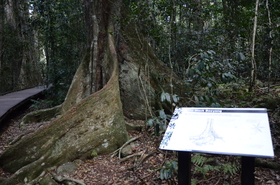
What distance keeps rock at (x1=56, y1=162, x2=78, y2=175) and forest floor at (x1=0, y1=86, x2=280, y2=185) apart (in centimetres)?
6

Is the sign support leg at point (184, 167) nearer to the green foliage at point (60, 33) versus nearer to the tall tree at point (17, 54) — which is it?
the green foliage at point (60, 33)

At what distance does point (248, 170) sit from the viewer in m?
1.95

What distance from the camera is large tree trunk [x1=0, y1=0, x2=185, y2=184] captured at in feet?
12.6

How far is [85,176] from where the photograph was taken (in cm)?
342

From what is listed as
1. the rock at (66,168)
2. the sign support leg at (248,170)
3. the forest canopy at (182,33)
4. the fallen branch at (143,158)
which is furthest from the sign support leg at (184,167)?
the rock at (66,168)

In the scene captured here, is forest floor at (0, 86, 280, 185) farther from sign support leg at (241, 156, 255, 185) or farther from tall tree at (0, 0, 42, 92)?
tall tree at (0, 0, 42, 92)

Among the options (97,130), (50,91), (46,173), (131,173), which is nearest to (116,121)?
(97,130)

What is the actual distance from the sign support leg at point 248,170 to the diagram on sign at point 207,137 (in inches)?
11.0

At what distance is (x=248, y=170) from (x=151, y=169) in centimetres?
138

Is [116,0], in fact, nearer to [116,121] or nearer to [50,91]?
[116,121]

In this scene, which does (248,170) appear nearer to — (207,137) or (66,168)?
(207,137)

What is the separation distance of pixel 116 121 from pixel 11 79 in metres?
13.9

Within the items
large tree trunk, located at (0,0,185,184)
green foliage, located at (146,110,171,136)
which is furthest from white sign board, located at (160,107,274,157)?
large tree trunk, located at (0,0,185,184)

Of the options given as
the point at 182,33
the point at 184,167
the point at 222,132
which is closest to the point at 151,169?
the point at 184,167
